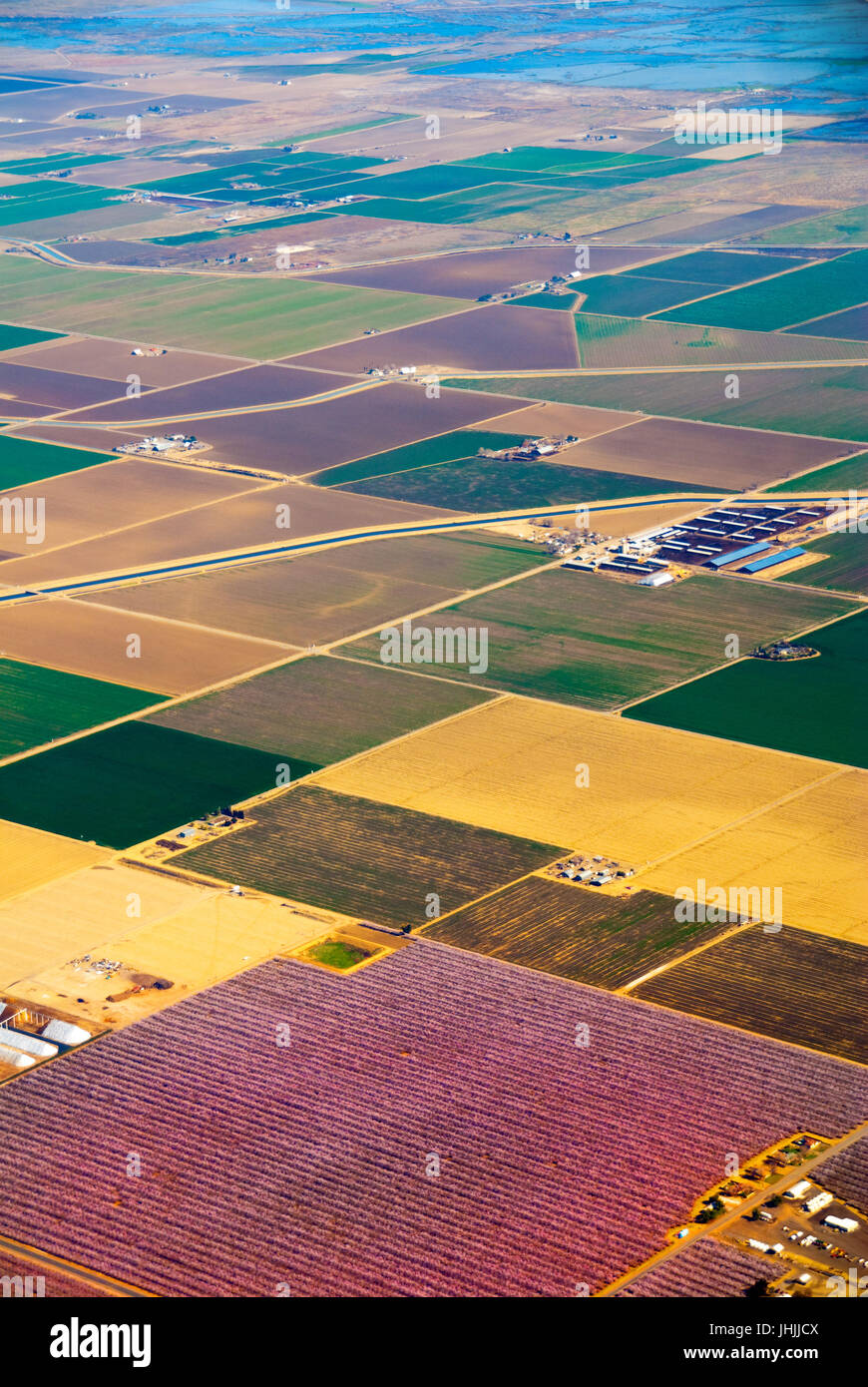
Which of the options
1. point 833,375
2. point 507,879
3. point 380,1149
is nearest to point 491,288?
point 833,375

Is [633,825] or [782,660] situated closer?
[633,825]

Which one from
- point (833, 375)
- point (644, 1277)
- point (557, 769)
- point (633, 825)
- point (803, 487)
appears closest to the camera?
point (644, 1277)

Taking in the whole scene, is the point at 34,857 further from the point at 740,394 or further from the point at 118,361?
the point at 118,361

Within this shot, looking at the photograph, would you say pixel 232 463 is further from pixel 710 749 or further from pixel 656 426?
pixel 710 749

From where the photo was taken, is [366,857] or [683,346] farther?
[683,346]

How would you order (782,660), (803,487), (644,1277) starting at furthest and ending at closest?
(803,487) → (782,660) → (644,1277)

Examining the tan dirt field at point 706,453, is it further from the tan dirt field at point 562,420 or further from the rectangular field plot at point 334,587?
the rectangular field plot at point 334,587

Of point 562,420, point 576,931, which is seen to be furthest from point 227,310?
point 576,931
